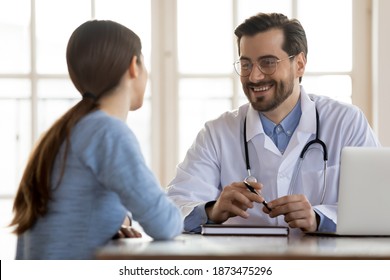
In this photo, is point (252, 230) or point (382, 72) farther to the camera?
point (382, 72)

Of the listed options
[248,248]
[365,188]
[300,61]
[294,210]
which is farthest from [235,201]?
[300,61]

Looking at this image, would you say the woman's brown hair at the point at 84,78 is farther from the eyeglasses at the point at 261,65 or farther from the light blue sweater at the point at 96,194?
the eyeglasses at the point at 261,65

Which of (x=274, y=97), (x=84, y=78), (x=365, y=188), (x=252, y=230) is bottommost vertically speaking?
(x=252, y=230)

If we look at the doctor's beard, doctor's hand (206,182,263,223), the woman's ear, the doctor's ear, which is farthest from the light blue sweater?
the doctor's ear

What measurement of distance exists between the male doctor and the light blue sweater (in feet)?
2.35

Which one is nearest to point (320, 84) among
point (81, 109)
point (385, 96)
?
point (385, 96)

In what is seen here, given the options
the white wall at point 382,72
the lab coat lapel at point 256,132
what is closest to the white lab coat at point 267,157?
the lab coat lapel at point 256,132

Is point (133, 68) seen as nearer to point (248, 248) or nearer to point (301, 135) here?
point (248, 248)

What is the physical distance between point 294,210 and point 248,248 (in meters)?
0.48

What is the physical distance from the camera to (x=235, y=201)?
235cm

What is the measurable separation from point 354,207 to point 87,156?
0.73 m

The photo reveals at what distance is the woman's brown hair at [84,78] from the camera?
1895 millimetres
